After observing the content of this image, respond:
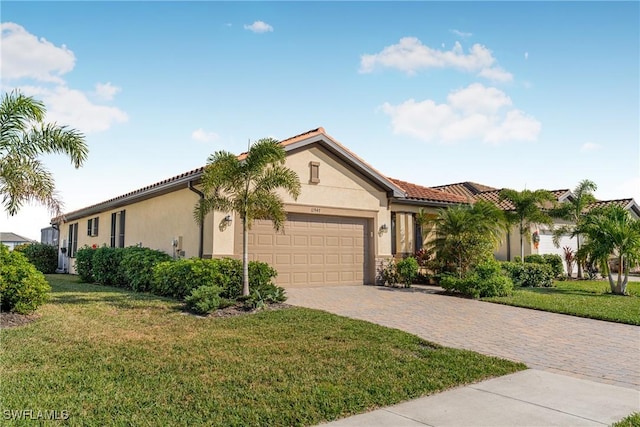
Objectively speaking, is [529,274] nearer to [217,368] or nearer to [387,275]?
[387,275]

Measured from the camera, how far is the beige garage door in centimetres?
1341

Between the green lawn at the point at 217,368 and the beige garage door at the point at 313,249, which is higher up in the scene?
the beige garage door at the point at 313,249

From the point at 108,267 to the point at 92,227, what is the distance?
24.6ft

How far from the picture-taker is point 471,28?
35.9ft

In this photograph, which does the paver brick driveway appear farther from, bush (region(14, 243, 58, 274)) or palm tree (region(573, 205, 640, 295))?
bush (region(14, 243, 58, 274))

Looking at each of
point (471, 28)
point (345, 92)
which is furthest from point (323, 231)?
point (471, 28)

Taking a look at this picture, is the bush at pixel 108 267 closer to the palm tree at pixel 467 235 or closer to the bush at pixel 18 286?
the bush at pixel 18 286

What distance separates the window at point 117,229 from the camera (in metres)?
18.7

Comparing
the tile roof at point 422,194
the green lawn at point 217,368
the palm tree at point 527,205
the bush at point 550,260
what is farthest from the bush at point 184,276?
the bush at point 550,260

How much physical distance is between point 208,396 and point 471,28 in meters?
10.2

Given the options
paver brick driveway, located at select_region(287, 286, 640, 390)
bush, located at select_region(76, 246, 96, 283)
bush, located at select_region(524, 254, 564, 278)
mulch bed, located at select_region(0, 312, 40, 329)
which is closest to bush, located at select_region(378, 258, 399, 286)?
paver brick driveway, located at select_region(287, 286, 640, 390)

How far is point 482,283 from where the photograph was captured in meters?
12.9

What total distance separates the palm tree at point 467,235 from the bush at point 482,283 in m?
0.68

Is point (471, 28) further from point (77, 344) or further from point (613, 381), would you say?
point (77, 344)
